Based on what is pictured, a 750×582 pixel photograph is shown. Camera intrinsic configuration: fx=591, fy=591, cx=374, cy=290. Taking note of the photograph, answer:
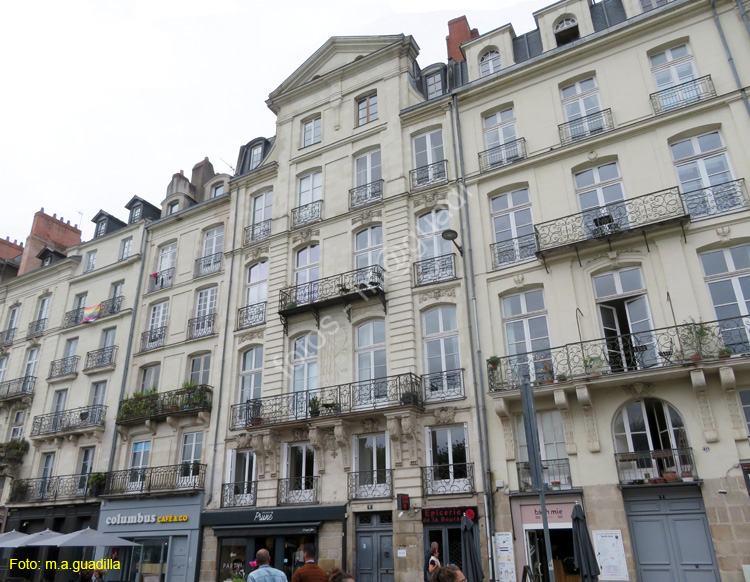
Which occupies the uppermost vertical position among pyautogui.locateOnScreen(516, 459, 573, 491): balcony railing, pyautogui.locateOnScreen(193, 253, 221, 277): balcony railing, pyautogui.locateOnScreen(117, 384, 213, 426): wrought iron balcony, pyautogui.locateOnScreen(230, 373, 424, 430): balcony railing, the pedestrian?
pyautogui.locateOnScreen(193, 253, 221, 277): balcony railing

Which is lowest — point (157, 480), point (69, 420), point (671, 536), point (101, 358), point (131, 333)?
point (671, 536)

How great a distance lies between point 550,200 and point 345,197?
24.0 feet

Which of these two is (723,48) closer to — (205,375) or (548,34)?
(548,34)

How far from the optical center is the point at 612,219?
1582cm

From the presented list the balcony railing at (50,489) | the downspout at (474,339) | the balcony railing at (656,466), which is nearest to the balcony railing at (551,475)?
the downspout at (474,339)

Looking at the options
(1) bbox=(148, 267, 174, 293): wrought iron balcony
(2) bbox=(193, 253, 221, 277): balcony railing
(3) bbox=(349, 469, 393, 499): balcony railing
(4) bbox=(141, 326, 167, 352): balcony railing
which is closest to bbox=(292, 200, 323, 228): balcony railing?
(2) bbox=(193, 253, 221, 277): balcony railing

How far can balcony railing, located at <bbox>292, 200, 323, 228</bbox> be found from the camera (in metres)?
21.4

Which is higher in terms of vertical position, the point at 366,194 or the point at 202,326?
the point at 366,194

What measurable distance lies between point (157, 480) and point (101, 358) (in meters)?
7.06

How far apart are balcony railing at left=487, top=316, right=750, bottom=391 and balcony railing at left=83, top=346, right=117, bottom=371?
1662 centimetres

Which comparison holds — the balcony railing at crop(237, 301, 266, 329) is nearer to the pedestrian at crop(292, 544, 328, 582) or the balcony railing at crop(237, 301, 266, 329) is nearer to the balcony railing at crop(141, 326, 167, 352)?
the balcony railing at crop(141, 326, 167, 352)

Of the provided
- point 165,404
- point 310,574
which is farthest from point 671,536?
point 165,404

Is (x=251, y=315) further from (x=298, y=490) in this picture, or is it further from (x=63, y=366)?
(x=63, y=366)

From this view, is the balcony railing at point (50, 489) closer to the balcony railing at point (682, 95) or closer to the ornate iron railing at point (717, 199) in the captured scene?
the ornate iron railing at point (717, 199)
